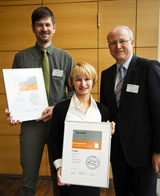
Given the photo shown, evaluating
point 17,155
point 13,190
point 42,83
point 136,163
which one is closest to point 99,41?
point 42,83

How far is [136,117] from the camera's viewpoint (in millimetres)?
1430

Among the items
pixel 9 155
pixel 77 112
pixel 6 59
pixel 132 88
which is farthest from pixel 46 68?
pixel 9 155

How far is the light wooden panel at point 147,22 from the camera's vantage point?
2682mm

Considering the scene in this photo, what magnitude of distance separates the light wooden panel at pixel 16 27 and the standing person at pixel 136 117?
75.2 inches

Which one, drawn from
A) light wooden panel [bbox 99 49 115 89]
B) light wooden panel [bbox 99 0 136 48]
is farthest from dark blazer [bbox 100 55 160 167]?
light wooden panel [bbox 99 0 136 48]

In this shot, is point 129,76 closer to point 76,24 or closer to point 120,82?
point 120,82

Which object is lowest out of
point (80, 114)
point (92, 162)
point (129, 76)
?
point (92, 162)

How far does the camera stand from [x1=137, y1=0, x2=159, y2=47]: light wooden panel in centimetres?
268

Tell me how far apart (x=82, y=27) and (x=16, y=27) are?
3.74ft

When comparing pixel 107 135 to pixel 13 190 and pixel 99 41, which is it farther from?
pixel 13 190

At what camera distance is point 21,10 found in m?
2.90

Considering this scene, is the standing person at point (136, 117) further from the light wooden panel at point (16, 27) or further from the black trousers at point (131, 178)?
the light wooden panel at point (16, 27)

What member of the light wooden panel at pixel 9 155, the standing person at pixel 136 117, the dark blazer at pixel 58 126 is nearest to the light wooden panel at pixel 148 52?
the standing person at pixel 136 117

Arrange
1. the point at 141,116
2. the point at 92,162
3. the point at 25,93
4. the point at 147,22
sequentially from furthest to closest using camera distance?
the point at 147,22 → the point at 25,93 → the point at 141,116 → the point at 92,162
